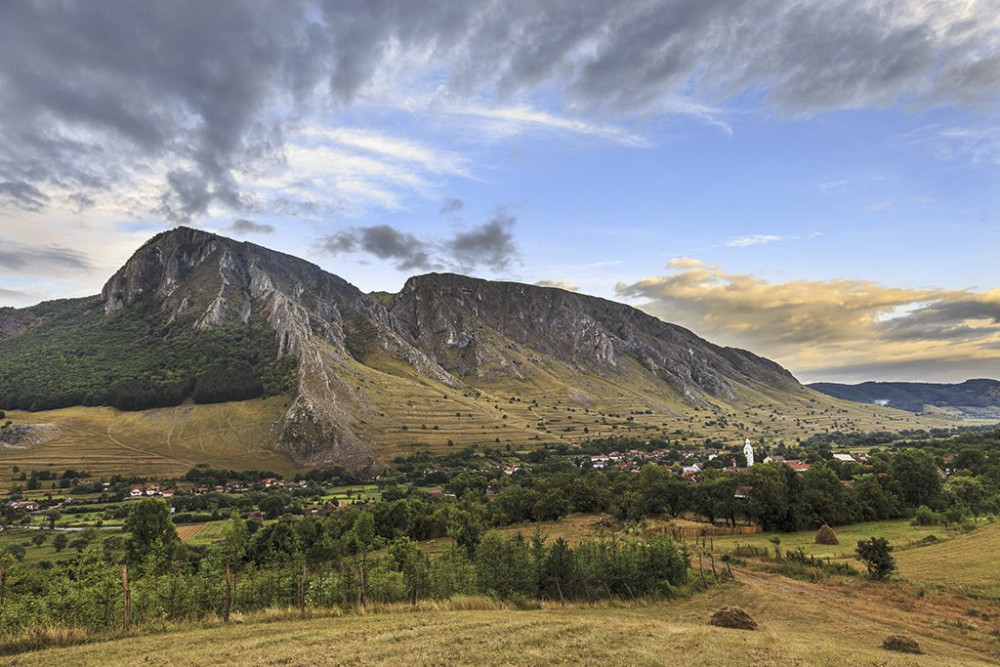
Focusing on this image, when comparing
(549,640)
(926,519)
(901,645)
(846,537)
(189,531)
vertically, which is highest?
(549,640)

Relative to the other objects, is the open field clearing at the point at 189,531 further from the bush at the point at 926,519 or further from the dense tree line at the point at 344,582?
the bush at the point at 926,519

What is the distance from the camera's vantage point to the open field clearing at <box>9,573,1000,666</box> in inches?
730

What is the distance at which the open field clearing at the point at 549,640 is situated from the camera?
18.5 metres

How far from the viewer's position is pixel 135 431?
180250 mm

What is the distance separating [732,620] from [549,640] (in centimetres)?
1299

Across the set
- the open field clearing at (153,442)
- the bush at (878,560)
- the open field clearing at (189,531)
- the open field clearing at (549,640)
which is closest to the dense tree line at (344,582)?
the open field clearing at (549,640)

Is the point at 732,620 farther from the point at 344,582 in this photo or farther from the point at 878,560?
the point at 344,582

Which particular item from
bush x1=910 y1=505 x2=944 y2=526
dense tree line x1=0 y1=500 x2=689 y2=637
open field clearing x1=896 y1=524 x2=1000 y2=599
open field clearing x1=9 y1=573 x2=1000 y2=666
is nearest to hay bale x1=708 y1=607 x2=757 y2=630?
open field clearing x1=9 y1=573 x2=1000 y2=666

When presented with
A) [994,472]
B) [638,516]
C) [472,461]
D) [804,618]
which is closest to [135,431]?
[472,461]

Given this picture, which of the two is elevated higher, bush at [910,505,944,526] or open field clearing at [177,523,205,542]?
bush at [910,505,944,526]

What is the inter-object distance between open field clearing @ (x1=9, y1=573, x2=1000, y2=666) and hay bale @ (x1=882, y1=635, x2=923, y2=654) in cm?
53

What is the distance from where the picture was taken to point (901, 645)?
2372cm

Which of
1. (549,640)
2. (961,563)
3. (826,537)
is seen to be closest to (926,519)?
(826,537)

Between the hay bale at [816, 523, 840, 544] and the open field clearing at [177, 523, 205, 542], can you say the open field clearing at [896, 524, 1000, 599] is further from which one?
the open field clearing at [177, 523, 205, 542]
